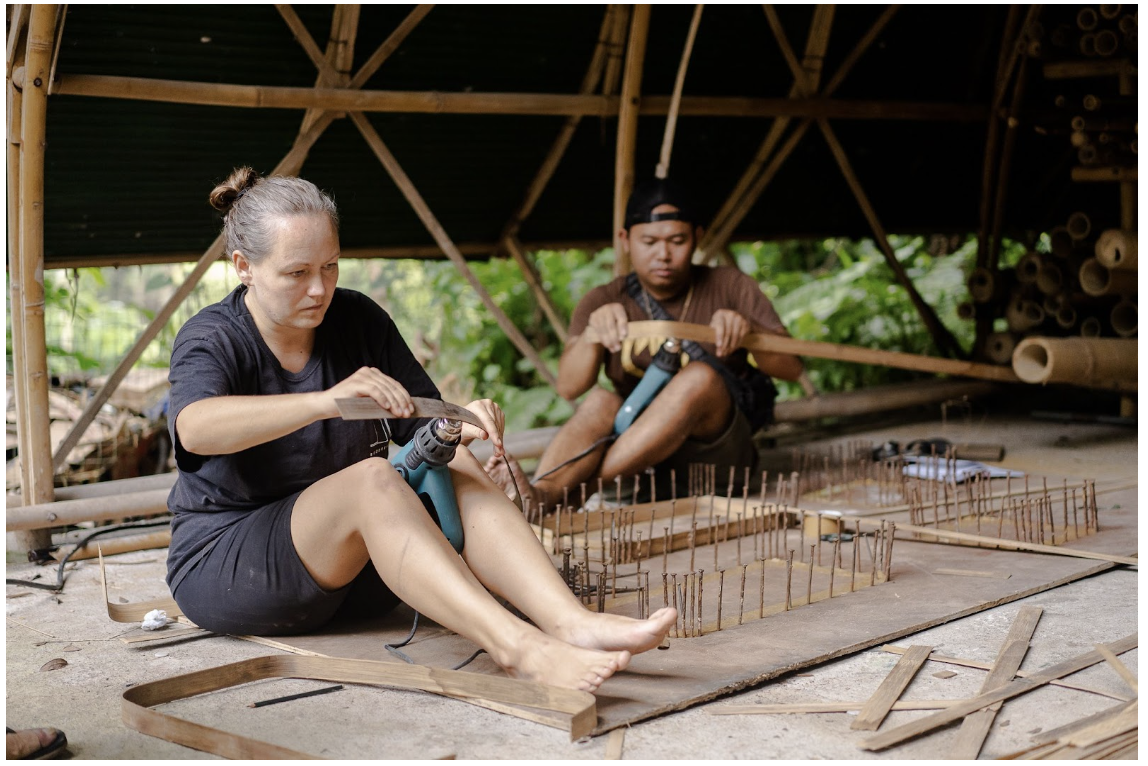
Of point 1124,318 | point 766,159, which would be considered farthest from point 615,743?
point 1124,318

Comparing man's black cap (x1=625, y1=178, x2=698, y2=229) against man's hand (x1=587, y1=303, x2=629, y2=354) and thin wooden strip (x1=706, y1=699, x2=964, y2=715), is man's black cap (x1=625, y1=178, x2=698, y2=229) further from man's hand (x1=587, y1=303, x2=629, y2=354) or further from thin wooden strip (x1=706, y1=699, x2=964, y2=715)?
Result: thin wooden strip (x1=706, y1=699, x2=964, y2=715)

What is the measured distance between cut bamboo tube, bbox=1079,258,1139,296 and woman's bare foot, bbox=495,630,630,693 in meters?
4.76

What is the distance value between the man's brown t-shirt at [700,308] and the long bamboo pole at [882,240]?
1968mm

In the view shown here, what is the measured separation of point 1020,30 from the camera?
22.5 ft

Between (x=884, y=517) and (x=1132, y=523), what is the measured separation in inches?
34.7

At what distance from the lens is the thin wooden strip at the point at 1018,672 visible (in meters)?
2.56

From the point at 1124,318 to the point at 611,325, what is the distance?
131 inches

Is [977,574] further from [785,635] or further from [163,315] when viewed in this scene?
[163,315]

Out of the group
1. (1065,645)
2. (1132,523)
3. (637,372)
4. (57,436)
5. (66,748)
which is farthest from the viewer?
(57,436)

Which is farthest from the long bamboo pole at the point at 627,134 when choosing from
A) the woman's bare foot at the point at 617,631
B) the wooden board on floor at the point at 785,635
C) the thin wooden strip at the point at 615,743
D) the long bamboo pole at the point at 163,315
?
the thin wooden strip at the point at 615,743

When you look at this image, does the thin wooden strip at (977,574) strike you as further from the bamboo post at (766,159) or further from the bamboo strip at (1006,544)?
the bamboo post at (766,159)

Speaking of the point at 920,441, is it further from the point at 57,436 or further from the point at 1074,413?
the point at 57,436

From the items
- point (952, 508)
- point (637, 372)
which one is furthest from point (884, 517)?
point (637, 372)

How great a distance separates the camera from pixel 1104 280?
247 inches
